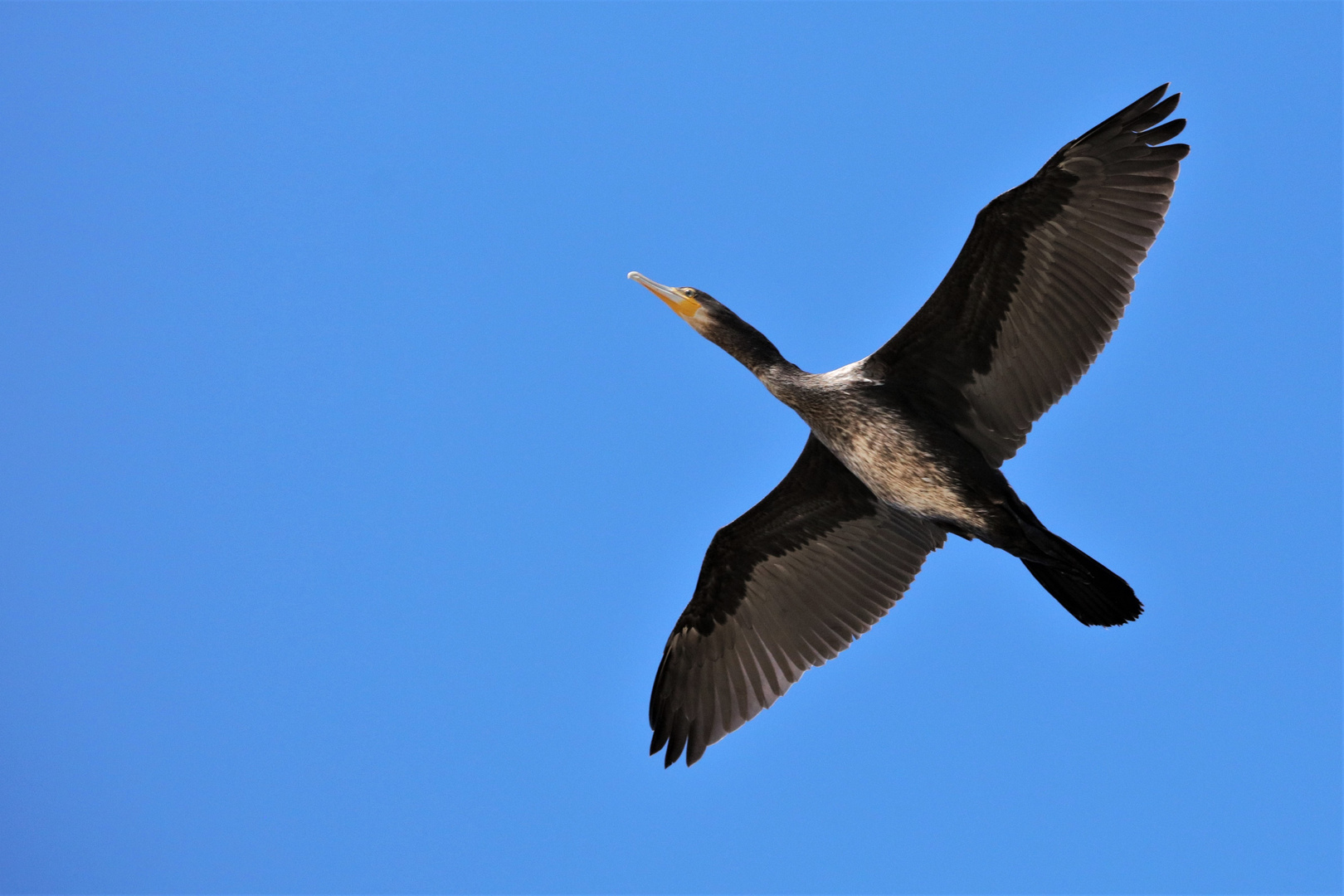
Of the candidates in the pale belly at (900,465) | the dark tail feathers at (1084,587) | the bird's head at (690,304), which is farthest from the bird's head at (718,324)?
the dark tail feathers at (1084,587)

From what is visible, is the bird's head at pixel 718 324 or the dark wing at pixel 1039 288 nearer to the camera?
the dark wing at pixel 1039 288

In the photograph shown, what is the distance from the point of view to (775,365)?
875cm

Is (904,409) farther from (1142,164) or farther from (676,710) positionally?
(676,710)

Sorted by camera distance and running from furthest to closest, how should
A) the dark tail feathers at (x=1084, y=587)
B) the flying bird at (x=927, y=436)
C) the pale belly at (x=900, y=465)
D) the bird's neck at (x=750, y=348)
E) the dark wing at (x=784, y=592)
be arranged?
1. the dark wing at (x=784, y=592)
2. the bird's neck at (x=750, y=348)
3. the pale belly at (x=900, y=465)
4. the flying bird at (x=927, y=436)
5. the dark tail feathers at (x=1084, y=587)

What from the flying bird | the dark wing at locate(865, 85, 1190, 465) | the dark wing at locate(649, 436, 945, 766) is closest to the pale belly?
the flying bird

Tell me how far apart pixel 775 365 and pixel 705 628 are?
217cm

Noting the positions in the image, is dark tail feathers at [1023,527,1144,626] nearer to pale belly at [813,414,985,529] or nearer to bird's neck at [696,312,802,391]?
pale belly at [813,414,985,529]

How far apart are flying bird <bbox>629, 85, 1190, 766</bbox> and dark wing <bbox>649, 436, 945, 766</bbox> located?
0.04ft

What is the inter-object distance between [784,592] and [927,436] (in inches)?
74.4

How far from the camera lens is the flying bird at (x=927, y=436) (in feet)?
25.7

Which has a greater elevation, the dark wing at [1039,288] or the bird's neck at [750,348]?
the bird's neck at [750,348]

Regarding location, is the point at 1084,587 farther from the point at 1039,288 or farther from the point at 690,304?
the point at 690,304

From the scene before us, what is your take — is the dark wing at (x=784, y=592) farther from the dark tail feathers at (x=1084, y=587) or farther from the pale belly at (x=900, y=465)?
the dark tail feathers at (x=1084, y=587)

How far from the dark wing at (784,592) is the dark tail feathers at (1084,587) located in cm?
132
